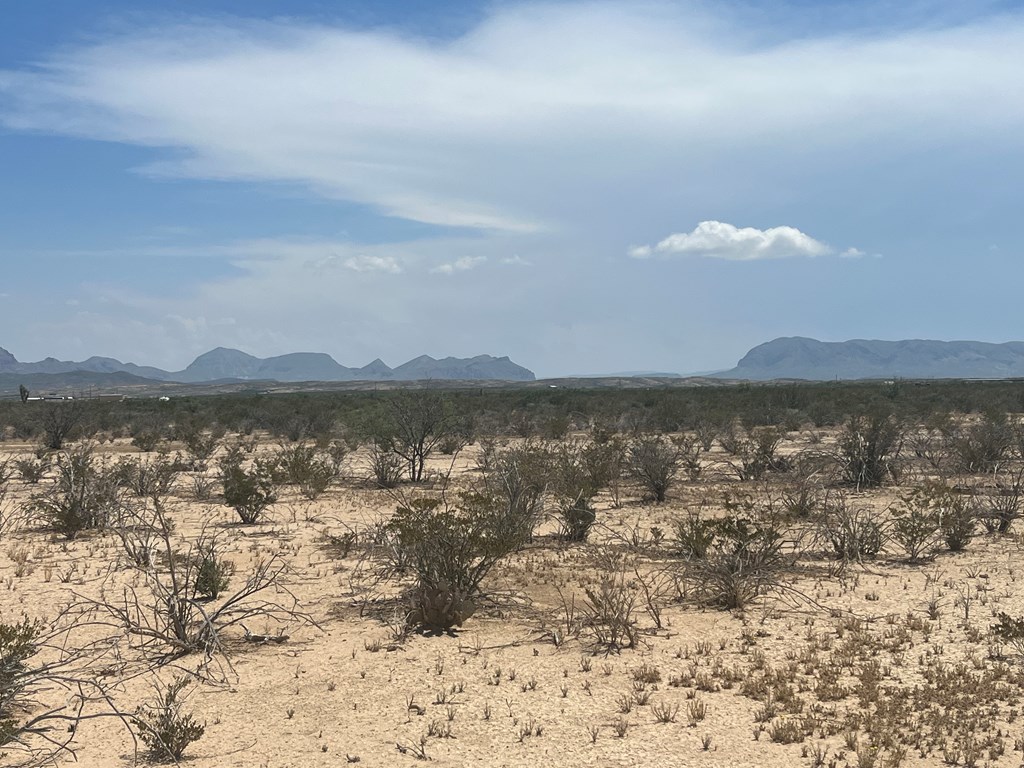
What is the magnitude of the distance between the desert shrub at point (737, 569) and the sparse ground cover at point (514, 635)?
4 centimetres

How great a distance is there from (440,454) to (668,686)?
22719 millimetres

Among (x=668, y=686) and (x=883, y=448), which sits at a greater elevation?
(x=883, y=448)

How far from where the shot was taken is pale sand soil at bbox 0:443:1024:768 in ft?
20.6

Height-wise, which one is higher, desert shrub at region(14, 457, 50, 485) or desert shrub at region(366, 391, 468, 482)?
desert shrub at region(366, 391, 468, 482)

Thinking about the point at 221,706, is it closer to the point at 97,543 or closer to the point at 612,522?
the point at 97,543

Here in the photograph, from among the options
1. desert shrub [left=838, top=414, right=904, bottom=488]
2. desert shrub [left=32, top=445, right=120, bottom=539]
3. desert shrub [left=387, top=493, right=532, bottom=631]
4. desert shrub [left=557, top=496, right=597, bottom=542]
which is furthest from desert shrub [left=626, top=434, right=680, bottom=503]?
desert shrub [left=32, top=445, right=120, bottom=539]

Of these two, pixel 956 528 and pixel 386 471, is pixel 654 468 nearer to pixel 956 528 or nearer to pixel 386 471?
pixel 956 528

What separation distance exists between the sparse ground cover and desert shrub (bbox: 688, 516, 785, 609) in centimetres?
4

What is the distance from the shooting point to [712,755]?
6.11 metres

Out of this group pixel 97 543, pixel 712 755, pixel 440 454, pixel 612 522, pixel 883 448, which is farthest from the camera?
pixel 440 454

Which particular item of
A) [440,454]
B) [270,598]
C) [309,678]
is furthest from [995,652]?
[440,454]

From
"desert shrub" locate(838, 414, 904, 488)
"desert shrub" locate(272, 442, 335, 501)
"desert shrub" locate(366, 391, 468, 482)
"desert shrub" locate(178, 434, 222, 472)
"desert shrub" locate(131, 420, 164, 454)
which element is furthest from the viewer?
"desert shrub" locate(131, 420, 164, 454)

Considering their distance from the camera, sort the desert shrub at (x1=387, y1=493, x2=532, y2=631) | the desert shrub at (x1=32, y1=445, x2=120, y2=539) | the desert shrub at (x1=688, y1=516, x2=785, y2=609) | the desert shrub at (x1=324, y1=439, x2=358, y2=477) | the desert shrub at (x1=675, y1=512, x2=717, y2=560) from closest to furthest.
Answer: the desert shrub at (x1=387, y1=493, x2=532, y2=631), the desert shrub at (x1=688, y1=516, x2=785, y2=609), the desert shrub at (x1=675, y1=512, x2=717, y2=560), the desert shrub at (x1=32, y1=445, x2=120, y2=539), the desert shrub at (x1=324, y1=439, x2=358, y2=477)

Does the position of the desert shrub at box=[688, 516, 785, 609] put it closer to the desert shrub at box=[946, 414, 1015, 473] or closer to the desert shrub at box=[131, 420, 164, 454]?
the desert shrub at box=[946, 414, 1015, 473]
